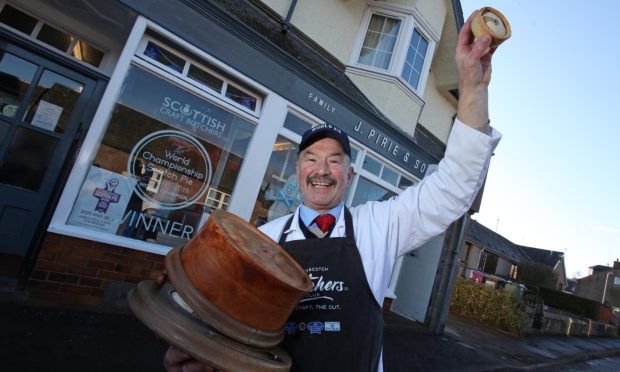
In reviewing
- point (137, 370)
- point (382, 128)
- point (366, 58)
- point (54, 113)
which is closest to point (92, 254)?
point (137, 370)

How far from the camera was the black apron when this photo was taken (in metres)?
1.38

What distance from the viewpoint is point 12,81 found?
4.31 metres

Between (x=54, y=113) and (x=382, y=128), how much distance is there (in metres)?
5.47

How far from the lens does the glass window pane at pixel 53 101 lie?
4473mm

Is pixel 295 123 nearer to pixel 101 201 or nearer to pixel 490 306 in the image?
pixel 101 201

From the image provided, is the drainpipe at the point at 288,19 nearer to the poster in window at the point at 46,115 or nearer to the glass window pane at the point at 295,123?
the glass window pane at the point at 295,123

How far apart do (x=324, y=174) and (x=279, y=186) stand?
417 cm

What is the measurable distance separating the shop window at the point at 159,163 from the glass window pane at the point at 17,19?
153cm

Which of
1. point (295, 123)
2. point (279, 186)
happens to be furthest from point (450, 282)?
point (295, 123)

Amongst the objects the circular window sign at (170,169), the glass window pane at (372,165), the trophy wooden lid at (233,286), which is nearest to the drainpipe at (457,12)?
the glass window pane at (372,165)

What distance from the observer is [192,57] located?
15.5 feet

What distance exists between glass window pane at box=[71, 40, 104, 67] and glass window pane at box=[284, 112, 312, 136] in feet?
9.38

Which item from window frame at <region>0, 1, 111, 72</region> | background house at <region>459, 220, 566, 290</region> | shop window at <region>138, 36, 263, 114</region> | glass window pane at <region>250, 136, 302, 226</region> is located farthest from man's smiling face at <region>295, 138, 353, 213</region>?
background house at <region>459, 220, 566, 290</region>

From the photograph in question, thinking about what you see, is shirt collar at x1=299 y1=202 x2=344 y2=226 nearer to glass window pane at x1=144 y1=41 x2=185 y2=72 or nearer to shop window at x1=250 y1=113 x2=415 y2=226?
shop window at x1=250 y1=113 x2=415 y2=226
